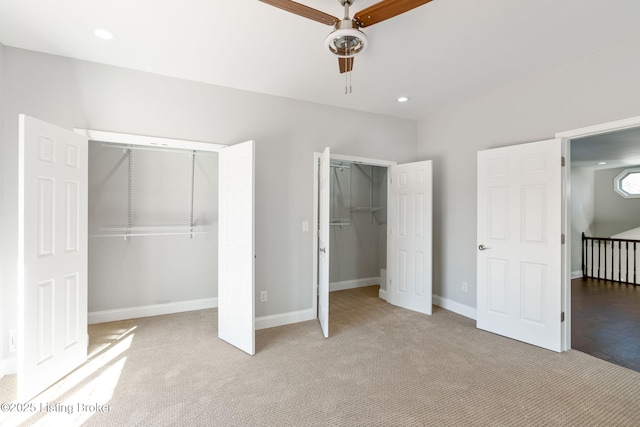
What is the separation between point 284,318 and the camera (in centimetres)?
370

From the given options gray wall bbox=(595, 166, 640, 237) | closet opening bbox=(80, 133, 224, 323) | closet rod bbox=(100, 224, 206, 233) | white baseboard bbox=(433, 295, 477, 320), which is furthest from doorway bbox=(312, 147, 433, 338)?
gray wall bbox=(595, 166, 640, 237)

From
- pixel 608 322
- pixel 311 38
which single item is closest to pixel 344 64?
pixel 311 38

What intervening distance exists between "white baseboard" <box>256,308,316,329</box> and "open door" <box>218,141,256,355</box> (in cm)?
48

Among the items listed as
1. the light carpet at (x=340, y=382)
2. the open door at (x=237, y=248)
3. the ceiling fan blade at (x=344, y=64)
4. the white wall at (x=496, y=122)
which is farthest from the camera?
the open door at (x=237, y=248)

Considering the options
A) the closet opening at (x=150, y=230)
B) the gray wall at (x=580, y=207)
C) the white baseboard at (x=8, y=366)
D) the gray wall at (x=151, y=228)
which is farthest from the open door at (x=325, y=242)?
the gray wall at (x=580, y=207)

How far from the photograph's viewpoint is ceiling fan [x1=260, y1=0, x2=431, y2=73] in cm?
163

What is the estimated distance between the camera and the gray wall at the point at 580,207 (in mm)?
6742

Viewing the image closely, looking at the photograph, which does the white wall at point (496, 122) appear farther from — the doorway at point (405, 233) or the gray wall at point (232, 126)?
the gray wall at point (232, 126)

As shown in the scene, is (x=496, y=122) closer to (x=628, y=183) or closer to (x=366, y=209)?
(x=366, y=209)

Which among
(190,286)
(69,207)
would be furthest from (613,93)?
(190,286)

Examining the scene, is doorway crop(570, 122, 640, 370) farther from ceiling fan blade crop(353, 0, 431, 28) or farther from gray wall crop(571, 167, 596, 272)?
ceiling fan blade crop(353, 0, 431, 28)

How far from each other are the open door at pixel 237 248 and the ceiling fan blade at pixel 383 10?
153 centimetres

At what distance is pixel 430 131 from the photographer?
4473 millimetres

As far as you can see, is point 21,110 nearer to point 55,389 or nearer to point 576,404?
point 55,389
